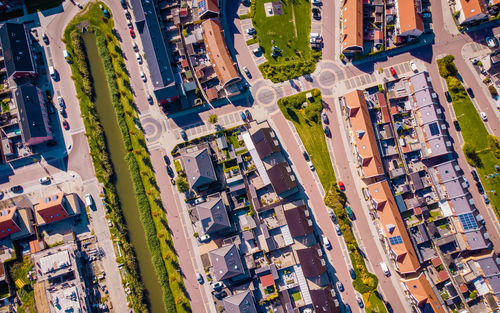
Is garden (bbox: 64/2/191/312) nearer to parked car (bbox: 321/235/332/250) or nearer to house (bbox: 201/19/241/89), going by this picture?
house (bbox: 201/19/241/89)

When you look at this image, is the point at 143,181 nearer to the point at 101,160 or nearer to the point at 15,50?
the point at 101,160

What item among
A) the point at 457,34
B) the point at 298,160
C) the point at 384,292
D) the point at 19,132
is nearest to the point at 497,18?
the point at 457,34

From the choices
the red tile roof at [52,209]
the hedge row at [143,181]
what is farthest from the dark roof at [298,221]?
the red tile roof at [52,209]

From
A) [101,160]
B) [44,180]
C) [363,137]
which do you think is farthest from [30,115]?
[363,137]

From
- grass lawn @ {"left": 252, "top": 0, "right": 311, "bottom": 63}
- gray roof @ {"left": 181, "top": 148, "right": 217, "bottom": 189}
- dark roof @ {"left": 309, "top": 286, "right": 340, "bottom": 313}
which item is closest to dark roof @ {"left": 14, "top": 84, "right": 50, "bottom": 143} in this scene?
gray roof @ {"left": 181, "top": 148, "right": 217, "bottom": 189}

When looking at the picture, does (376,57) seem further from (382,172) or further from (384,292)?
(384,292)

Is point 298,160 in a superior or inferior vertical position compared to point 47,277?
superior

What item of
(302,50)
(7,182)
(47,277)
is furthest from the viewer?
(302,50)
